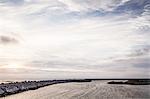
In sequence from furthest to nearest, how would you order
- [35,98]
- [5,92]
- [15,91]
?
1. [15,91]
2. [5,92]
3. [35,98]

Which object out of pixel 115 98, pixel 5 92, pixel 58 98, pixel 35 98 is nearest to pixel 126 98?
pixel 115 98

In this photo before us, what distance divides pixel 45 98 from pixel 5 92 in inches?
411

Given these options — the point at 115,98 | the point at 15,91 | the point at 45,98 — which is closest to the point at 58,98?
the point at 45,98

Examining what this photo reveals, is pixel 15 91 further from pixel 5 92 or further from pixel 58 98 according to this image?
pixel 58 98

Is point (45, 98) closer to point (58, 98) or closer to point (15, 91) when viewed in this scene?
point (58, 98)

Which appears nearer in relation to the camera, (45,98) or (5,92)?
(45,98)

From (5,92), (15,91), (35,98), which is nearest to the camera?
(35,98)

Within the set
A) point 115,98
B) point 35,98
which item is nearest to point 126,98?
point 115,98

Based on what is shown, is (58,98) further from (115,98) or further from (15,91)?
(15,91)

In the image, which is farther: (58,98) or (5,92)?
(5,92)

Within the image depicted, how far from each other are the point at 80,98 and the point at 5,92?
16.3m

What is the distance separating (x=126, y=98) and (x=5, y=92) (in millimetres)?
24025

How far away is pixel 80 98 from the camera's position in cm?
5412

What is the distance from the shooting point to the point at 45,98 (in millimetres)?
55031
